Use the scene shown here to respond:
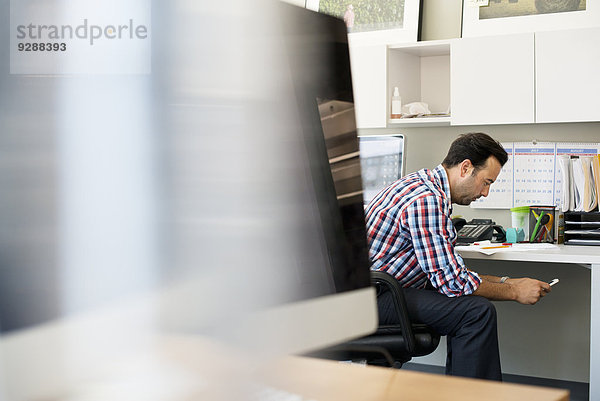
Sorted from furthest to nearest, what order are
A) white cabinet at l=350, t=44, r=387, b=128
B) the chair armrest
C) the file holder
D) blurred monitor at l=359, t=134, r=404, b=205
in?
blurred monitor at l=359, t=134, r=404, b=205 → white cabinet at l=350, t=44, r=387, b=128 → the file holder → the chair armrest

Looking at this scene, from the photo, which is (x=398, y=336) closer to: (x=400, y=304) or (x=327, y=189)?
(x=400, y=304)

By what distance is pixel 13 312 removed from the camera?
41cm

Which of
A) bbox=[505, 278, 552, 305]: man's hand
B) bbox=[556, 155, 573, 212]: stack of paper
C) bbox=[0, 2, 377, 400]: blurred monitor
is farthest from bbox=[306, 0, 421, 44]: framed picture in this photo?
bbox=[0, 2, 377, 400]: blurred monitor

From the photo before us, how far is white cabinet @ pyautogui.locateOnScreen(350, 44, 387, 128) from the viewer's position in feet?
11.0

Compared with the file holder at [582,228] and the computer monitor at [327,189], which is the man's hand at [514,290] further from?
the computer monitor at [327,189]

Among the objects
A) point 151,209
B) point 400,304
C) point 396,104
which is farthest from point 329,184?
point 396,104

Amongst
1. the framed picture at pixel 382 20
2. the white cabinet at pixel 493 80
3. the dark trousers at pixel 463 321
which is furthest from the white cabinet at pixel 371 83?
the dark trousers at pixel 463 321

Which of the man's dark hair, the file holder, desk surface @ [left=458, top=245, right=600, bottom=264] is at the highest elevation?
the man's dark hair

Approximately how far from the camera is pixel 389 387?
76 centimetres

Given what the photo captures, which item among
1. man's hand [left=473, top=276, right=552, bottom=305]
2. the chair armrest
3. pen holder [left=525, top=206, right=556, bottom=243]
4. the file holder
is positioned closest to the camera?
the chair armrest

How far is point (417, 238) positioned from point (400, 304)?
0.72ft

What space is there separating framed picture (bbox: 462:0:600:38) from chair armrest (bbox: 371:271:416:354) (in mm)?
1546

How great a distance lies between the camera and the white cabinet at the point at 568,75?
9.79 ft

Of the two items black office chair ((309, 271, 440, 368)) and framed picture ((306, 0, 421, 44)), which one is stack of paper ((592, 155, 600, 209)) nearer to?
framed picture ((306, 0, 421, 44))
